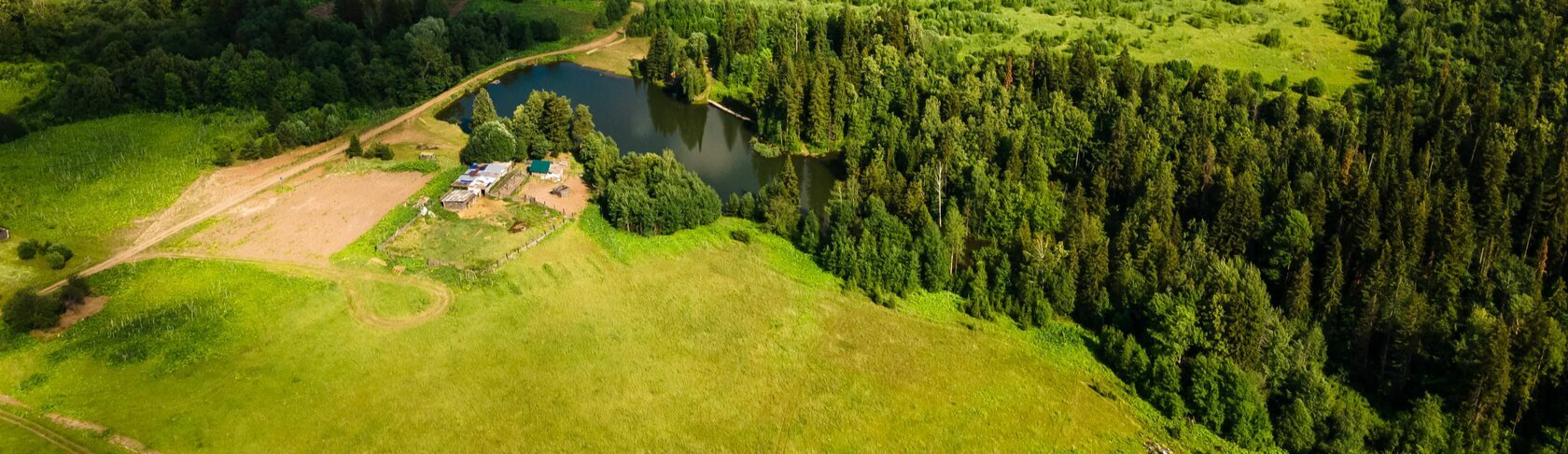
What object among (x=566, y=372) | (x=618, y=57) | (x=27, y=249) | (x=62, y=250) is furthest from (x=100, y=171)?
(x=618, y=57)

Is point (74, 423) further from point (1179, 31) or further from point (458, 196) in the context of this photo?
point (1179, 31)

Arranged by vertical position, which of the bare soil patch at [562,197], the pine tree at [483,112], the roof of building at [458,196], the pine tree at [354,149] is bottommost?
the bare soil patch at [562,197]

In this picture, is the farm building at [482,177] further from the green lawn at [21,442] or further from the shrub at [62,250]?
the green lawn at [21,442]

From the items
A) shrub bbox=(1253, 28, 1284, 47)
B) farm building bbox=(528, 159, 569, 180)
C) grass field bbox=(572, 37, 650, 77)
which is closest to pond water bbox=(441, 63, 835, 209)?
grass field bbox=(572, 37, 650, 77)

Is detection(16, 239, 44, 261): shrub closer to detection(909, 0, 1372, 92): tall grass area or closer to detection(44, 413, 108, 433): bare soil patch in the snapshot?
detection(44, 413, 108, 433): bare soil patch

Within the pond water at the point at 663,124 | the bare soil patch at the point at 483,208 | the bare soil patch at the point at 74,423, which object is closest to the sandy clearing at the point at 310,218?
the bare soil patch at the point at 483,208
